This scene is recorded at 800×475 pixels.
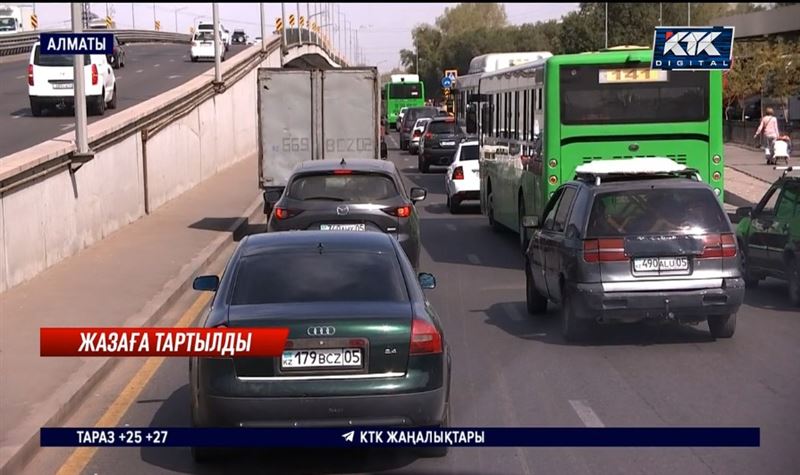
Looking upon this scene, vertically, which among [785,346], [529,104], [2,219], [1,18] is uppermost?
[1,18]

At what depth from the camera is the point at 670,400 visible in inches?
386

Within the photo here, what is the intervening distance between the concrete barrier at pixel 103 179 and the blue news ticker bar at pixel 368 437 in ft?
29.5

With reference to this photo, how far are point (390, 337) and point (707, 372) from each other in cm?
447

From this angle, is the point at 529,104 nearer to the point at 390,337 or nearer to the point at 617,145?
the point at 617,145

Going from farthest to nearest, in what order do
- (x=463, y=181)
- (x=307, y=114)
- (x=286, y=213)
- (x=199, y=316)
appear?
(x=463, y=181), (x=307, y=114), (x=286, y=213), (x=199, y=316)

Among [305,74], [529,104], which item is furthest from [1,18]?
[529,104]

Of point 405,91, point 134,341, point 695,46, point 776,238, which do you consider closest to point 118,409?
point 134,341

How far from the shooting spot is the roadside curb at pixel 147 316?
820 cm

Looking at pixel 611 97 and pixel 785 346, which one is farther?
pixel 611 97

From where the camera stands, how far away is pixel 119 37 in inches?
3477

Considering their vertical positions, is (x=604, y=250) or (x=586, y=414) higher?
(x=604, y=250)

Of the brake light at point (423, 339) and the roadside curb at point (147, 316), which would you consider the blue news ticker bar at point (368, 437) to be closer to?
the roadside curb at point (147, 316)

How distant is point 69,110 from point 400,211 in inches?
996

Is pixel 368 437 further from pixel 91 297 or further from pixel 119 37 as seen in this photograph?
pixel 119 37
